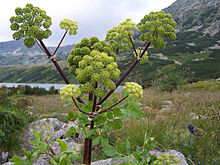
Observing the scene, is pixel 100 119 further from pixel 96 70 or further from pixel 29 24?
pixel 29 24

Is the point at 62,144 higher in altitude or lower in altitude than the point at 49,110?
higher

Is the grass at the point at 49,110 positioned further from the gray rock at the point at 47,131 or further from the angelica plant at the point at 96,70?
the angelica plant at the point at 96,70

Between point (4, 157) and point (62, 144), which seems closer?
point (62, 144)

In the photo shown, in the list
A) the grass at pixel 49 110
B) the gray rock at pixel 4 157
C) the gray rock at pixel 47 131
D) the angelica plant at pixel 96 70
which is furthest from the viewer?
the grass at pixel 49 110

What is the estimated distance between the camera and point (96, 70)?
1540 mm

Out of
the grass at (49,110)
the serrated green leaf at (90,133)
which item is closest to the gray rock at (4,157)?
the grass at (49,110)

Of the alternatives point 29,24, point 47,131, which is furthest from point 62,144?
point 47,131

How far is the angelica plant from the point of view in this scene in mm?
1519

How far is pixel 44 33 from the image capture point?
66.1 inches

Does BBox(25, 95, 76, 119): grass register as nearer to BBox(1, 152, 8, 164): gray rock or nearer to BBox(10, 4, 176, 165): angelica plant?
BBox(1, 152, 8, 164): gray rock

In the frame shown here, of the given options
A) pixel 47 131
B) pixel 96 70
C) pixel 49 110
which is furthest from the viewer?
pixel 49 110

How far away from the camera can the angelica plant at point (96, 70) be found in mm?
1519

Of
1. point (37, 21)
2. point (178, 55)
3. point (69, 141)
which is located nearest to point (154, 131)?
point (69, 141)

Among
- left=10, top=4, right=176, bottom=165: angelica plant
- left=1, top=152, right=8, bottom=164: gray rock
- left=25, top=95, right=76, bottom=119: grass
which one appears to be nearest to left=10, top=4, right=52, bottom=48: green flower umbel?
left=10, top=4, right=176, bottom=165: angelica plant
